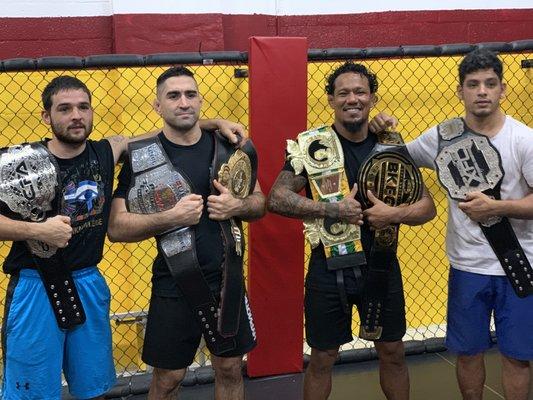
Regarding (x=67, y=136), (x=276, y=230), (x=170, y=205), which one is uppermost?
(x=67, y=136)

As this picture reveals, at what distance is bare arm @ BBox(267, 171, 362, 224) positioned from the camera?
2742 millimetres

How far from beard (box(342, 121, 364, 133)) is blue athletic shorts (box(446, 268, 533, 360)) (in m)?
0.78

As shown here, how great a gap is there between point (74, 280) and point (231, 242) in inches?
25.9

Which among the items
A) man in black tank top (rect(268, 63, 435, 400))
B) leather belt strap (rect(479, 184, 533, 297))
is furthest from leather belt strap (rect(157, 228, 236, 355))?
leather belt strap (rect(479, 184, 533, 297))

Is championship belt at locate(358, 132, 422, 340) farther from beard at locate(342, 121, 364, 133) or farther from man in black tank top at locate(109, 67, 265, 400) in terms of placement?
man in black tank top at locate(109, 67, 265, 400)

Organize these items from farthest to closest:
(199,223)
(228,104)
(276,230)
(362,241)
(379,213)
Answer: (228,104) → (276,230) → (362,241) → (379,213) → (199,223)

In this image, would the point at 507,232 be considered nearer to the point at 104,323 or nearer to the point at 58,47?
the point at 104,323

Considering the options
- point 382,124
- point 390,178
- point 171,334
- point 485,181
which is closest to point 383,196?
point 390,178

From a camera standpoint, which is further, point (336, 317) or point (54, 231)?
point (336, 317)

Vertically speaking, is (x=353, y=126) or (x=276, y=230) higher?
(x=353, y=126)

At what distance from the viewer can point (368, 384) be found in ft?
12.1

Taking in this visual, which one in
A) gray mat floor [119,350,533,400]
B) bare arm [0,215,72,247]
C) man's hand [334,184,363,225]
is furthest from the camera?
gray mat floor [119,350,533,400]

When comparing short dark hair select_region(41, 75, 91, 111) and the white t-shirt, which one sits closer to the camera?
short dark hair select_region(41, 75, 91, 111)

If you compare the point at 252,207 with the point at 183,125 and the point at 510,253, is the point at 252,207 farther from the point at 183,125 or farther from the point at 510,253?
the point at 510,253
